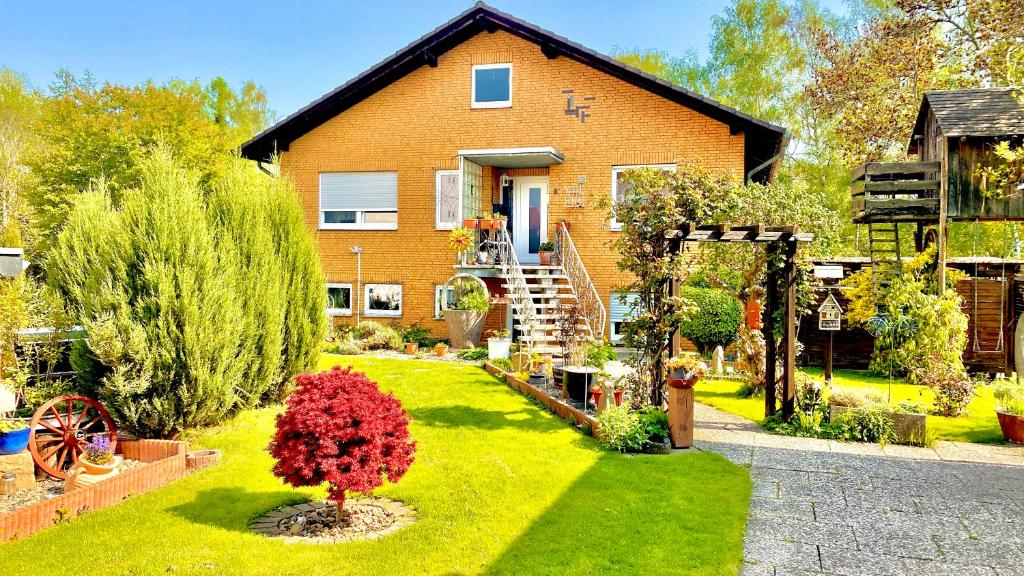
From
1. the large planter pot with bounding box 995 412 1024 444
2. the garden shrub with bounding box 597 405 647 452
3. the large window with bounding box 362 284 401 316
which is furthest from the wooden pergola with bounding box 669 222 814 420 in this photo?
the large window with bounding box 362 284 401 316

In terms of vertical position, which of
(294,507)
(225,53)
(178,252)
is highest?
(225,53)

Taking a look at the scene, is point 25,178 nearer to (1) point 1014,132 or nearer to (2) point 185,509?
(2) point 185,509

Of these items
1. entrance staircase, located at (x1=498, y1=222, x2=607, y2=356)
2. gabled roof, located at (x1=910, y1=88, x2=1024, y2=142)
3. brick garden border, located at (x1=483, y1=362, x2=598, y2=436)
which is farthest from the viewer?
entrance staircase, located at (x1=498, y1=222, x2=607, y2=356)

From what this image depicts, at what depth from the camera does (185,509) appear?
6379 millimetres

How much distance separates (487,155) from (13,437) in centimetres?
1246

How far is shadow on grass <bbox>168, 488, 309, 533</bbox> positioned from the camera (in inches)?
241

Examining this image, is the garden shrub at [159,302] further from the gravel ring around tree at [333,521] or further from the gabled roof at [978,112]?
the gabled roof at [978,112]

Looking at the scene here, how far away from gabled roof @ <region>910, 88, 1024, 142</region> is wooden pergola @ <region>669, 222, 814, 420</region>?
4793 millimetres

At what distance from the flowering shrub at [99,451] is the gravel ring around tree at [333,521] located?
2.11 m

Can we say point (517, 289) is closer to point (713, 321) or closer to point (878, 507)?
point (713, 321)

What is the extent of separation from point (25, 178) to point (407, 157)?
2114 centimetres

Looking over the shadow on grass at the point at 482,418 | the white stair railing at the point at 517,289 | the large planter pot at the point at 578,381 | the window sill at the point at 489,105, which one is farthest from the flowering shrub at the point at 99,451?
the window sill at the point at 489,105

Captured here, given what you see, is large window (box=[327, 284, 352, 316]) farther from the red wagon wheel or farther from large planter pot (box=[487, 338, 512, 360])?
the red wagon wheel

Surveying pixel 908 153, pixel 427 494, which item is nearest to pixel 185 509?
pixel 427 494
